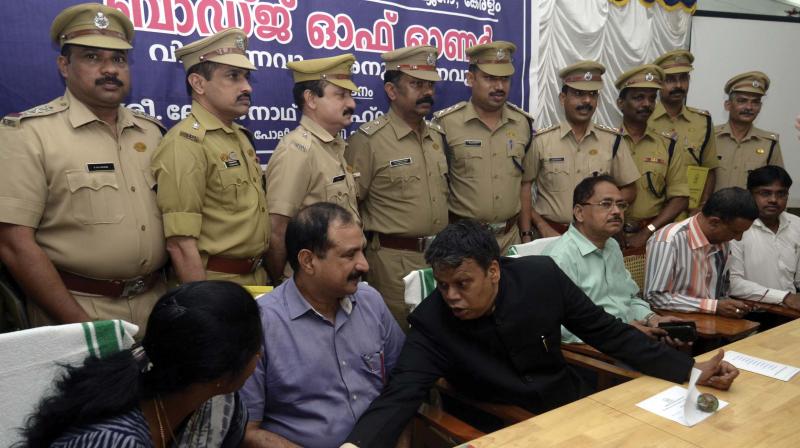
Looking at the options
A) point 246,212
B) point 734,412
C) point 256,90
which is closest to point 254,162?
point 246,212

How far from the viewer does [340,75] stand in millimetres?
2789

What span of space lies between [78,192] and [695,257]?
9.04 feet

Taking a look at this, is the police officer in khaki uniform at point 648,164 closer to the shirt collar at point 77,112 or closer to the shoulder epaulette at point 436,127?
the shoulder epaulette at point 436,127

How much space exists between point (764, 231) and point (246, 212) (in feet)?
9.56

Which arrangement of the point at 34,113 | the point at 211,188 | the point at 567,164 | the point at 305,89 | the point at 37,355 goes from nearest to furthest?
the point at 37,355 < the point at 34,113 < the point at 211,188 < the point at 305,89 < the point at 567,164

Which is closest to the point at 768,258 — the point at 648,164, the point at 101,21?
the point at 648,164

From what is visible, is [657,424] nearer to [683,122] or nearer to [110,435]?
[110,435]

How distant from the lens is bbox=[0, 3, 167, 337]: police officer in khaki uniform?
6.44 ft

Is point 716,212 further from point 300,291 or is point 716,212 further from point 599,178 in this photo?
point 300,291

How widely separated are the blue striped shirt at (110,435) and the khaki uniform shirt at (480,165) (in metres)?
2.47

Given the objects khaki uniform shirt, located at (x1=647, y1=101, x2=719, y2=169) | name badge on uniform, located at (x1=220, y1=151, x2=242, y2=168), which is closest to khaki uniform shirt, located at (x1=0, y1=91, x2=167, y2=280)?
name badge on uniform, located at (x1=220, y1=151, x2=242, y2=168)

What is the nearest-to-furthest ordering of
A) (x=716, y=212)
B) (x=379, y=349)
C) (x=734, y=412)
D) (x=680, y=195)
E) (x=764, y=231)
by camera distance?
1. (x=734, y=412)
2. (x=379, y=349)
3. (x=716, y=212)
4. (x=764, y=231)
5. (x=680, y=195)

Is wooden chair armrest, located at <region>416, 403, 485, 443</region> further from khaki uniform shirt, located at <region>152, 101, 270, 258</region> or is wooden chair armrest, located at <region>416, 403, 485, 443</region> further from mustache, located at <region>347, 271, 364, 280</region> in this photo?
khaki uniform shirt, located at <region>152, 101, 270, 258</region>

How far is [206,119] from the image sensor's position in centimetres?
238
